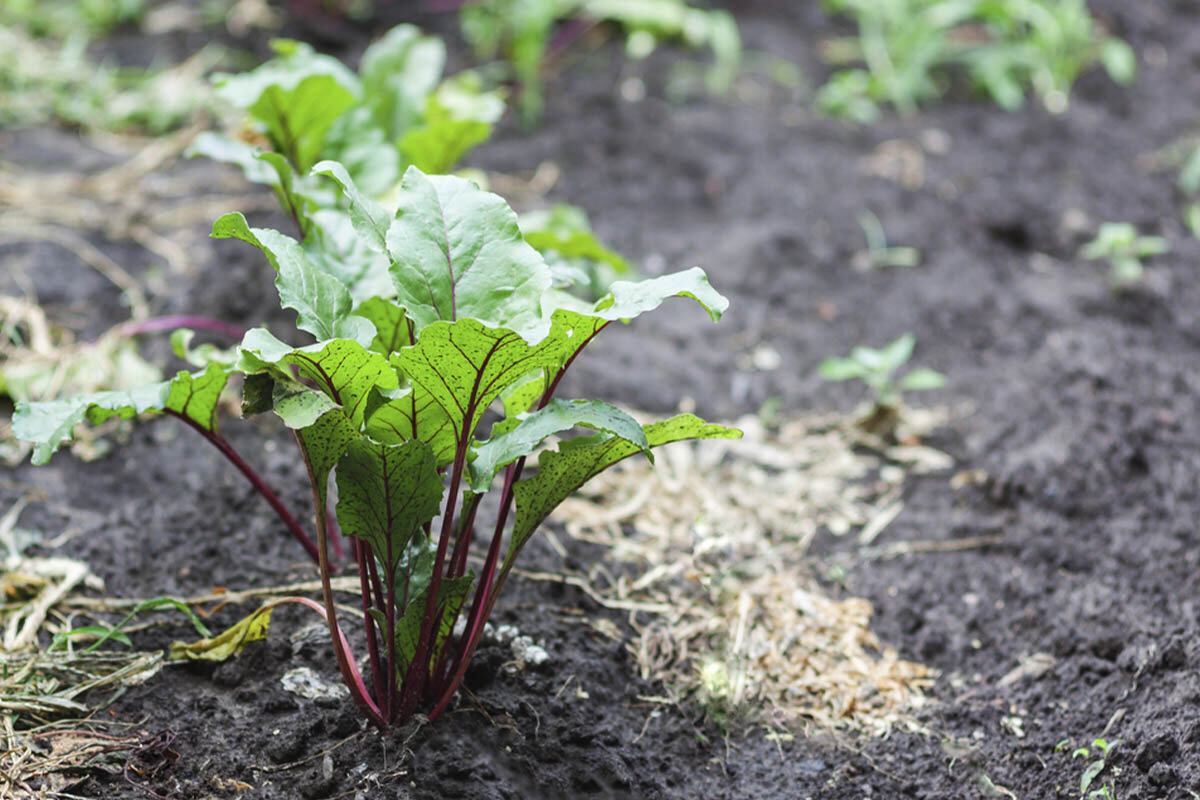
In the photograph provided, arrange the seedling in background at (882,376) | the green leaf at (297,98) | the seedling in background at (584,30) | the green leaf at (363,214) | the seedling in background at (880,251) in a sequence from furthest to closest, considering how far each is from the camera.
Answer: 1. the seedling in background at (584,30)
2. the seedling in background at (880,251)
3. the seedling in background at (882,376)
4. the green leaf at (297,98)
5. the green leaf at (363,214)

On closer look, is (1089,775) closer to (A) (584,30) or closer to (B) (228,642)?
(B) (228,642)

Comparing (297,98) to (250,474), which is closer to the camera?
(250,474)

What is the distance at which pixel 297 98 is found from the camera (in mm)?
2033

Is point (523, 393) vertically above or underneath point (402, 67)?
underneath

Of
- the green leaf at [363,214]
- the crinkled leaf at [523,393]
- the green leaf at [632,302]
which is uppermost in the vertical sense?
the green leaf at [363,214]

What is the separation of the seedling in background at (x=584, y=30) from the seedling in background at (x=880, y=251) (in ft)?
3.51

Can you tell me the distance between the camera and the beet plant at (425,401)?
1.23 m

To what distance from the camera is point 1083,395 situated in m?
2.52

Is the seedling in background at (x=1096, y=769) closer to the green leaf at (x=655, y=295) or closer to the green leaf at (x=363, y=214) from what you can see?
the green leaf at (x=655, y=295)

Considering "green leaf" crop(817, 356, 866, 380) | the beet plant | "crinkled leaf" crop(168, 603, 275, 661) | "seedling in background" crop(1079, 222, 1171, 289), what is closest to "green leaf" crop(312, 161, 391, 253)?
the beet plant

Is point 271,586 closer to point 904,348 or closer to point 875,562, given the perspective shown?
point 875,562

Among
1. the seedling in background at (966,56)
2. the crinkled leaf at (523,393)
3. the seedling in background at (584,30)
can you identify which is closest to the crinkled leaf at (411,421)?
the crinkled leaf at (523,393)

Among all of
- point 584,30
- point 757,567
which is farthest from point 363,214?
point 584,30

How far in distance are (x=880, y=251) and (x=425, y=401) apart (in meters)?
2.34
